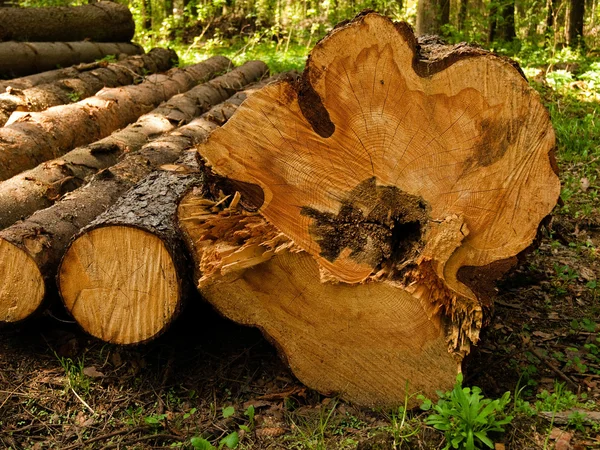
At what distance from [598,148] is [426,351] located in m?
3.80

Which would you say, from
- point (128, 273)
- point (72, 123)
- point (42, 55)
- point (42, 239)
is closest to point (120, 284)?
point (128, 273)

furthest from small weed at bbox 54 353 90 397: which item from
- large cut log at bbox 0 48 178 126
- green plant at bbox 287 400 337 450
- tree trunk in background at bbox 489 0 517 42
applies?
tree trunk in background at bbox 489 0 517 42

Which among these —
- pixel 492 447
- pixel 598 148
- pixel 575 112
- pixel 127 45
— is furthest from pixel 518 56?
pixel 492 447

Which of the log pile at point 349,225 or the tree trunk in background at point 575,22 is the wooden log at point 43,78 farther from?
the tree trunk in background at point 575,22

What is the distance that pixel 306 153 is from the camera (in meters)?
2.87

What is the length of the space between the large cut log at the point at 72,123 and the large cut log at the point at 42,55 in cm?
163

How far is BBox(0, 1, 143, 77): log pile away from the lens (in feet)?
25.6

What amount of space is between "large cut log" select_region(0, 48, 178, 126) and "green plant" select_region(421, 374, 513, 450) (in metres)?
4.52

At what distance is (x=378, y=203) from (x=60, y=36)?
763cm

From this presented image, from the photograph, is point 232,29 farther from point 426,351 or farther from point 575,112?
point 426,351

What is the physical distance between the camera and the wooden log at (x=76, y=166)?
12.9 feet

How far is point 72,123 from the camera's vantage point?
17.5ft

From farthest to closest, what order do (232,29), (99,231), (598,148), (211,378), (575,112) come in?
(232,29) < (575,112) < (598,148) < (211,378) < (99,231)

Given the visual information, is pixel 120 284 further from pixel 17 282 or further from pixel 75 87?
pixel 75 87
